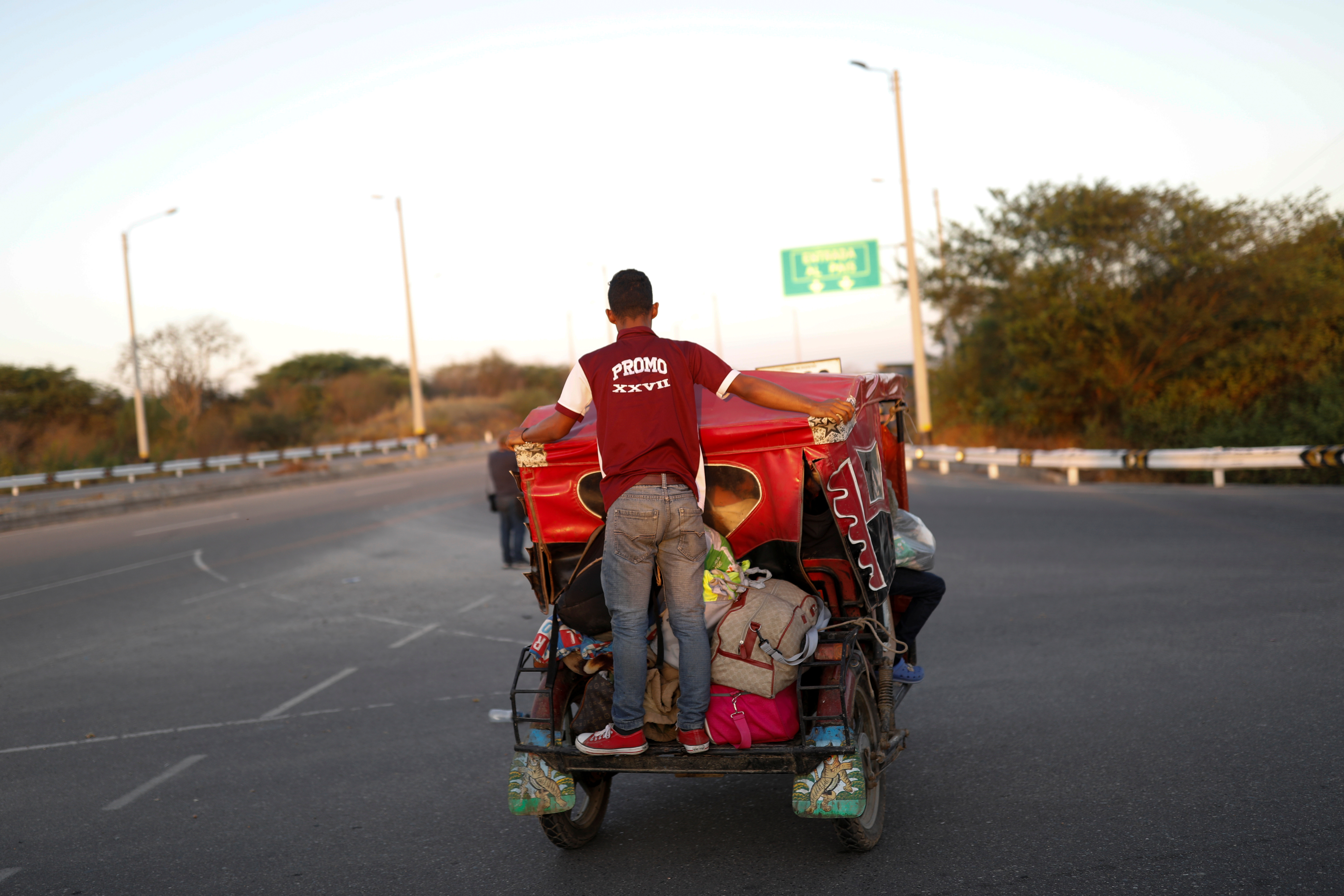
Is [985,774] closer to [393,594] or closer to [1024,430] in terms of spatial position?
→ [393,594]

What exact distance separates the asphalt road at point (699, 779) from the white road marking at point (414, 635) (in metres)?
0.05

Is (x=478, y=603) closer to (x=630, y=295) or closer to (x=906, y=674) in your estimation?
(x=906, y=674)

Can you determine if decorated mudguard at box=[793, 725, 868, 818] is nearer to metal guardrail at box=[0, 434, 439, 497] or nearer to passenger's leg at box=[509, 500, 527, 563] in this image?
passenger's leg at box=[509, 500, 527, 563]

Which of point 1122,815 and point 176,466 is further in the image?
point 176,466

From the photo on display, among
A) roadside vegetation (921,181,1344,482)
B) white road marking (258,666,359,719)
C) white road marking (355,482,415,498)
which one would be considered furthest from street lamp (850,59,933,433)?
white road marking (258,666,359,719)

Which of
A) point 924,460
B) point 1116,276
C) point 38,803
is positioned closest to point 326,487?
point 924,460

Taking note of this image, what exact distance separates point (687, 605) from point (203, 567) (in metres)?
A: 13.1

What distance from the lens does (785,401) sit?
4.35 m

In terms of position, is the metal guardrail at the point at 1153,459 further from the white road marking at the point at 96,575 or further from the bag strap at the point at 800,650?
the white road marking at the point at 96,575

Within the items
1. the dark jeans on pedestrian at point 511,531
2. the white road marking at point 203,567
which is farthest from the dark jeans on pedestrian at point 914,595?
the white road marking at point 203,567

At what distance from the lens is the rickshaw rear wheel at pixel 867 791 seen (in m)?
4.28

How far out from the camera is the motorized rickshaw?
4.24 meters

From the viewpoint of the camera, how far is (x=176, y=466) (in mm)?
41906

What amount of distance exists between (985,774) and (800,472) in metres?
1.96
